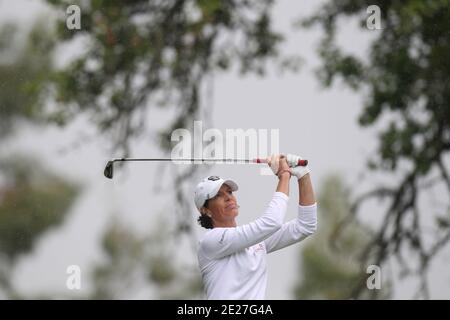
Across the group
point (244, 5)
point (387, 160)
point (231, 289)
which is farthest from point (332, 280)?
point (231, 289)

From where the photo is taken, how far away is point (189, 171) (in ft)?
12.0

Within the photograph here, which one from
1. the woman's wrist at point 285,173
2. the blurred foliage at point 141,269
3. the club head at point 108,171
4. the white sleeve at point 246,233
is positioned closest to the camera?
the white sleeve at point 246,233

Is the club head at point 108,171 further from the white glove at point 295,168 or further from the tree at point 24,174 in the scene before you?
the white glove at point 295,168

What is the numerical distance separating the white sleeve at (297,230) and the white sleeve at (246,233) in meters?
0.12

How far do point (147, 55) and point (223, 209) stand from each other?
1.41 meters

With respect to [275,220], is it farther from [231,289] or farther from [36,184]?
[36,184]

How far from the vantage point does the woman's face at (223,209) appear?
8.01ft

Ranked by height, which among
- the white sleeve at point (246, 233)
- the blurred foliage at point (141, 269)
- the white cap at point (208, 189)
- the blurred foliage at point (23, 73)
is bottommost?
the blurred foliage at point (141, 269)

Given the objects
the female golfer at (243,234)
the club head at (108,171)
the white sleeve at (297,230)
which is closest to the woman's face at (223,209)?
the female golfer at (243,234)

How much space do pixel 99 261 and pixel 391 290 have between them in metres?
1.12

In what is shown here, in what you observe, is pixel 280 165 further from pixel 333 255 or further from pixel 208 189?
pixel 333 255
